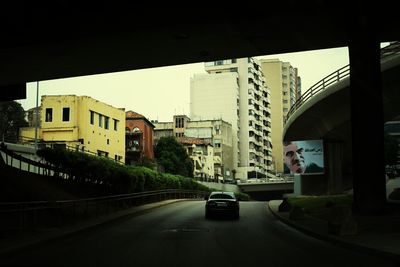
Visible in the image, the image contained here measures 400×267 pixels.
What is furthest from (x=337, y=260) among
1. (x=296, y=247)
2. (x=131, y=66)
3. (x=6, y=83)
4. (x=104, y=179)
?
(x=104, y=179)

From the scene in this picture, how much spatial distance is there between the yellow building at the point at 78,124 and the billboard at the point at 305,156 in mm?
21955

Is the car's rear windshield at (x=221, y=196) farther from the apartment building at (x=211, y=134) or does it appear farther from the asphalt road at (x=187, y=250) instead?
the apartment building at (x=211, y=134)

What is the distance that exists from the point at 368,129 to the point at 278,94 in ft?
540

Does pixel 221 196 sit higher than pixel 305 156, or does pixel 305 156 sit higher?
pixel 305 156

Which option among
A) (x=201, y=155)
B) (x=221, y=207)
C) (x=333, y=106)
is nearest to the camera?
(x=221, y=207)

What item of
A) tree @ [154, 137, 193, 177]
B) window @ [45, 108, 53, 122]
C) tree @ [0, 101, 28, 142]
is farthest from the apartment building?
window @ [45, 108, 53, 122]

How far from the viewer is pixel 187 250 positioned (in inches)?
564

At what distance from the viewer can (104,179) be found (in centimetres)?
3362

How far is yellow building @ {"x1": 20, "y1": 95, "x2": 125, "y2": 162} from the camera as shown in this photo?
63.7 m

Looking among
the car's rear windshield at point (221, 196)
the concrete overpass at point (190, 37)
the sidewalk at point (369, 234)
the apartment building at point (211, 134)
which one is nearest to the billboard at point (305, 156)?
the car's rear windshield at point (221, 196)

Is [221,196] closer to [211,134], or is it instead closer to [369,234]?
[369,234]

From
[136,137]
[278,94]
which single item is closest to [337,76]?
[136,137]

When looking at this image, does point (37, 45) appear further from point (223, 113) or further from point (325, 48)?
point (223, 113)

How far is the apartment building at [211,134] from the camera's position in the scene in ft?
439
